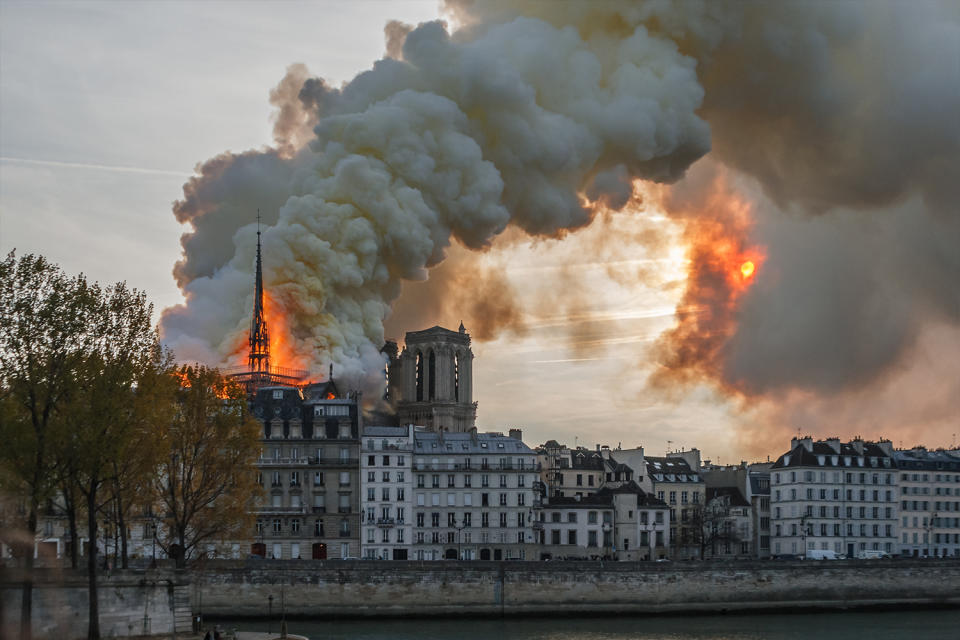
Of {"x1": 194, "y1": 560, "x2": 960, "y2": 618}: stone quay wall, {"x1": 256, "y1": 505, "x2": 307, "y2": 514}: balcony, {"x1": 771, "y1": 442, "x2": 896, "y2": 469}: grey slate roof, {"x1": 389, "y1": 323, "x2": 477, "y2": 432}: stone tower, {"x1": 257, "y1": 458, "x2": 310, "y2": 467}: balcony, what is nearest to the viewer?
{"x1": 194, "y1": 560, "x2": 960, "y2": 618}: stone quay wall

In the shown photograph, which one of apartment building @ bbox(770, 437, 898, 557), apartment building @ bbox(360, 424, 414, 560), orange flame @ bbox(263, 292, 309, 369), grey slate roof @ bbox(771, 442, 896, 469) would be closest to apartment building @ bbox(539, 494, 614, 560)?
apartment building @ bbox(360, 424, 414, 560)

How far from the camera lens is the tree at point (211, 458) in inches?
2296

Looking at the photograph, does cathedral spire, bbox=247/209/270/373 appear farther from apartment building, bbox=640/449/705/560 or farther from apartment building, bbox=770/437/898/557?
apartment building, bbox=770/437/898/557

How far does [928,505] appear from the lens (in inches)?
4077

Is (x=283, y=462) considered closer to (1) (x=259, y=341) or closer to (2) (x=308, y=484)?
(2) (x=308, y=484)

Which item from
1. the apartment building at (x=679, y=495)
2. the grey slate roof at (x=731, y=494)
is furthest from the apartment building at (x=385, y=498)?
the grey slate roof at (x=731, y=494)

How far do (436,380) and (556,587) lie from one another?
45020 millimetres

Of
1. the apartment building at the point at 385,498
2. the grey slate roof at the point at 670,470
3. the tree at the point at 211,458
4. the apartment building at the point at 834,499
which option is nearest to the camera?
the tree at the point at 211,458

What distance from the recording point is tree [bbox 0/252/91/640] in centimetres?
4391

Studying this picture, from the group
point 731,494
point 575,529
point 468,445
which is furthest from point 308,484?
point 731,494

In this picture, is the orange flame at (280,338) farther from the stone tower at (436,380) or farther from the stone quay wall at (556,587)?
the stone quay wall at (556,587)

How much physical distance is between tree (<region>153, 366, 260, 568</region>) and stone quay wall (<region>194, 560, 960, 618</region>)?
737cm

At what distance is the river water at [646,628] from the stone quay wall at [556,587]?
110 cm

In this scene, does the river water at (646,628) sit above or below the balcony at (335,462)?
below
